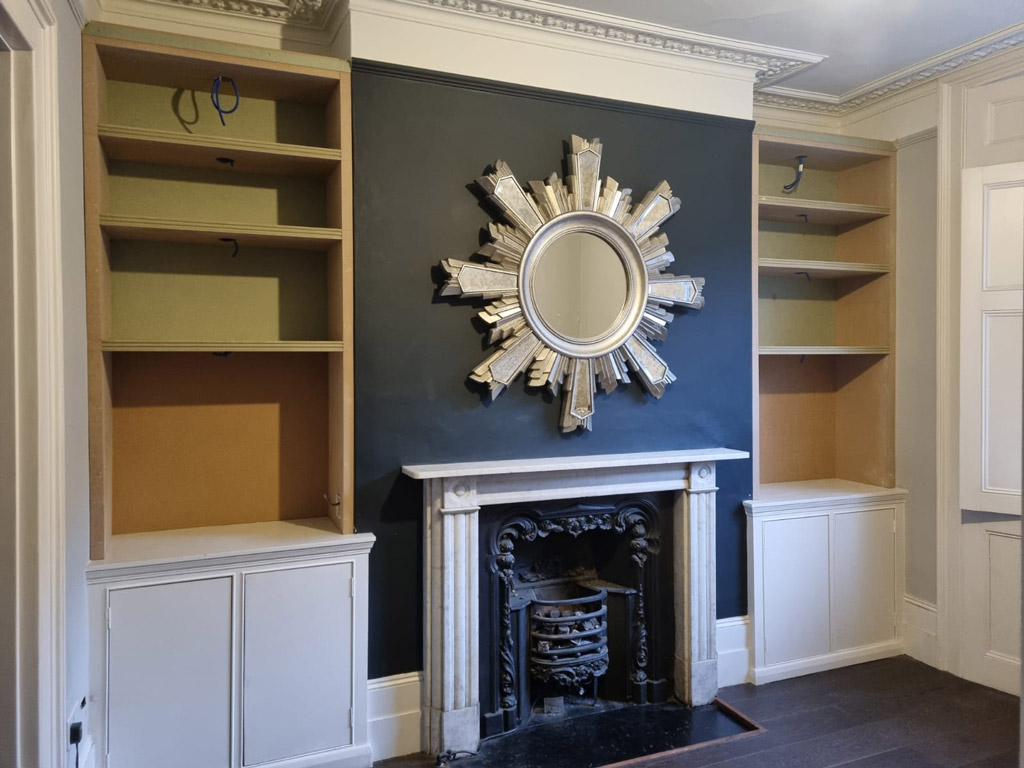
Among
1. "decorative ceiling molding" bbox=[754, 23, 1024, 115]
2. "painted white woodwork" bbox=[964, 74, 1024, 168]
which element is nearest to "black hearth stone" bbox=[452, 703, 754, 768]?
"painted white woodwork" bbox=[964, 74, 1024, 168]

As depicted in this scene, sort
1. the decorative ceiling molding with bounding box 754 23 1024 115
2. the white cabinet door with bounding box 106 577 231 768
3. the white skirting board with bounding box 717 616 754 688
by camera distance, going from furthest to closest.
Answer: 1. the white skirting board with bounding box 717 616 754 688
2. the decorative ceiling molding with bounding box 754 23 1024 115
3. the white cabinet door with bounding box 106 577 231 768

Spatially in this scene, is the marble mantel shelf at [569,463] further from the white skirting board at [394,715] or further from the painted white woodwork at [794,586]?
the white skirting board at [394,715]

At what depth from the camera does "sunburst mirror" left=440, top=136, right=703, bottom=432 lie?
282cm

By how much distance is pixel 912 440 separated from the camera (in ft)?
11.8

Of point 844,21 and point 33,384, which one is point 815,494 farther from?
point 33,384

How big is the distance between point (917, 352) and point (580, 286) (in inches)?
72.6

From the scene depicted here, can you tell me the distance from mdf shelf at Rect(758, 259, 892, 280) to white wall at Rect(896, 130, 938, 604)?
174 millimetres

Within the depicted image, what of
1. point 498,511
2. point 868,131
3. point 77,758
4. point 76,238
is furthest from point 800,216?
point 77,758

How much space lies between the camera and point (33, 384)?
1804 mm

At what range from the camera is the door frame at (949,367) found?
335cm

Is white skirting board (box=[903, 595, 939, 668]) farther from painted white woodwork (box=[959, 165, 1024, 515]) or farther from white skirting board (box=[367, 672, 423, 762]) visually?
white skirting board (box=[367, 672, 423, 762])

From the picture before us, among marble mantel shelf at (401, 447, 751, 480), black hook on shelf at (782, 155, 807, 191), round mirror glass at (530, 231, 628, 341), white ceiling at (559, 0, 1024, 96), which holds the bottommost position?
marble mantel shelf at (401, 447, 751, 480)

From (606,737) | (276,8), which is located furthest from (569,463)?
(276,8)

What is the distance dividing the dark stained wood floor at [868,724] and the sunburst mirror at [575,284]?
1.39 meters
